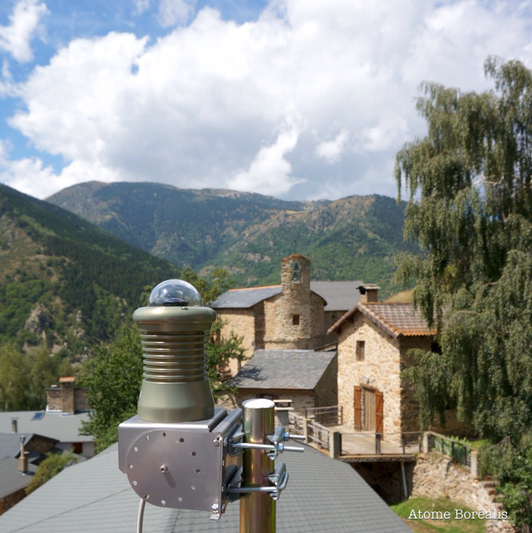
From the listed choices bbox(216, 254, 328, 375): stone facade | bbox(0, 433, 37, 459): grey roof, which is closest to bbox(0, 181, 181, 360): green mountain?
bbox(0, 433, 37, 459): grey roof

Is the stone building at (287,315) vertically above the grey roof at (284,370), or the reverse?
the stone building at (287,315)

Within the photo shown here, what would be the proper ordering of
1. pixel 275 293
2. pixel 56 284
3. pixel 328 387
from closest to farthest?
pixel 328 387 < pixel 275 293 < pixel 56 284

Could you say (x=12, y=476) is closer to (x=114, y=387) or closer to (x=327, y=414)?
(x=114, y=387)

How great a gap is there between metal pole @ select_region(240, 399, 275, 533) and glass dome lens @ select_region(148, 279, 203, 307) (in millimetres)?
525

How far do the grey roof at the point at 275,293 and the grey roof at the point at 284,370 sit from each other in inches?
212

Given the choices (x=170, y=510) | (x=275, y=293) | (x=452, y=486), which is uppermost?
(x=275, y=293)

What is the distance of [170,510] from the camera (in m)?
5.36

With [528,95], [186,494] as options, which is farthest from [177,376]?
[528,95]

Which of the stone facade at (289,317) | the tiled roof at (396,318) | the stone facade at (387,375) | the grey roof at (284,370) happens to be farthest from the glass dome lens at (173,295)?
the stone facade at (289,317)

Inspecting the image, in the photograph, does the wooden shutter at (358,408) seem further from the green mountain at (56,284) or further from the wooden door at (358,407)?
the green mountain at (56,284)

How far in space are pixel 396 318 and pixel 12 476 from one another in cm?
1839

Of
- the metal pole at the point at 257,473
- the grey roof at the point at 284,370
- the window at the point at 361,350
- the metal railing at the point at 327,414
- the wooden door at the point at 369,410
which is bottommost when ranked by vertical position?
the metal railing at the point at 327,414

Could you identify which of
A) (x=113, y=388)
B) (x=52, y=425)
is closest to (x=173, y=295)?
(x=113, y=388)

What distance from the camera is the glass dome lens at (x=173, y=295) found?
6.60ft
